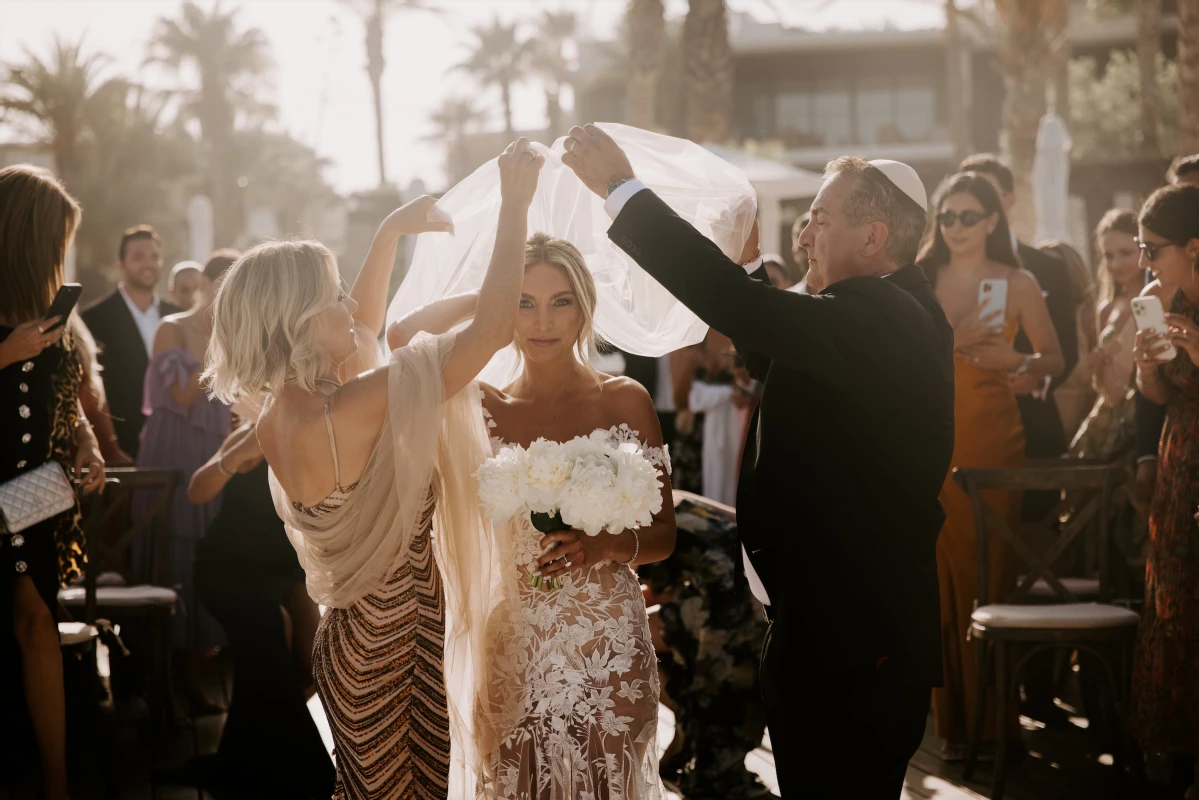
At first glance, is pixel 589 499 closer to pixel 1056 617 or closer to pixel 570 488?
pixel 570 488

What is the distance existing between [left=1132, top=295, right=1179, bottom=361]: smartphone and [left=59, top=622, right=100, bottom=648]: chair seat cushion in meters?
4.55

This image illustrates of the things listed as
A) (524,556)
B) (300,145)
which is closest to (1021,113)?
(524,556)

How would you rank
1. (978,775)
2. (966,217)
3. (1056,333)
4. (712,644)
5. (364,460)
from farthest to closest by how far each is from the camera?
(1056,333)
(966,217)
(978,775)
(712,644)
(364,460)

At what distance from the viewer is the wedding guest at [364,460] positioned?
3.12 metres

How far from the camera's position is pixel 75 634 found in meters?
5.32

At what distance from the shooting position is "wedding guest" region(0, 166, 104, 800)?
4613mm

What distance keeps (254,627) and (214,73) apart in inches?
1540

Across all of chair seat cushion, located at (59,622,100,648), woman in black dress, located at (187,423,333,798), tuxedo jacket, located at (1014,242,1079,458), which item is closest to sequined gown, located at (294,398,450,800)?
woman in black dress, located at (187,423,333,798)

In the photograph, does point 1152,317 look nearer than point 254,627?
Yes

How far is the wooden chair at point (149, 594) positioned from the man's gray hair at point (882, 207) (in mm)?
4174

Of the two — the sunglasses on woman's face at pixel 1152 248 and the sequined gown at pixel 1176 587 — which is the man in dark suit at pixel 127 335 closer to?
the sunglasses on woman's face at pixel 1152 248

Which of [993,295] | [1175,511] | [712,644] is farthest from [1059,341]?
[712,644]

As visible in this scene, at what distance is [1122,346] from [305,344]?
15.4 ft

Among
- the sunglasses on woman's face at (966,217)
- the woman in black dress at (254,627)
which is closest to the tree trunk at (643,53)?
the sunglasses on woman's face at (966,217)
